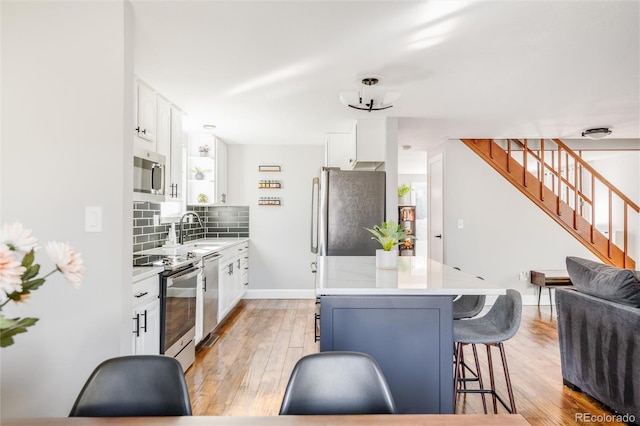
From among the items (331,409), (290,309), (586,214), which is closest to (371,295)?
(331,409)

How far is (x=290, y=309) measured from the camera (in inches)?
199

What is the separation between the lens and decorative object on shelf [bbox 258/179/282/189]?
5.60 metres

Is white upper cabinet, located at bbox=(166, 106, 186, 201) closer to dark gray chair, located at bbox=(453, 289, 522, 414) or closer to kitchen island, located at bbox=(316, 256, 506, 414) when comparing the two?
kitchen island, located at bbox=(316, 256, 506, 414)

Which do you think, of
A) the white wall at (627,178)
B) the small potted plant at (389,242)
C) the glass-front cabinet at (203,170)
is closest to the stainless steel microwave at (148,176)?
the small potted plant at (389,242)

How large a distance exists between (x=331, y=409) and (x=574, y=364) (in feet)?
7.77

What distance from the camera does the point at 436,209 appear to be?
5918mm

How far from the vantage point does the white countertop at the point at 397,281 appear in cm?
197

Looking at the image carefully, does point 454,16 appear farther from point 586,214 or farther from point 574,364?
point 586,214

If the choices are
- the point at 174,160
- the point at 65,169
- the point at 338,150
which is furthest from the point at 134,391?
the point at 338,150

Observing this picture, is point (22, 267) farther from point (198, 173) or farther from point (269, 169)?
point (269, 169)

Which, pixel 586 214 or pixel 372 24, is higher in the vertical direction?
pixel 372 24

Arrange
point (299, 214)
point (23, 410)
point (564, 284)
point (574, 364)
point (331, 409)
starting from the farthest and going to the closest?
point (299, 214) < point (564, 284) < point (574, 364) < point (23, 410) < point (331, 409)

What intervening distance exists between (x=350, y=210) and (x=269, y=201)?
2.09 metres

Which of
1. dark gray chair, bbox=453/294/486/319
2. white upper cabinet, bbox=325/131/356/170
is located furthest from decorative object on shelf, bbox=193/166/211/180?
dark gray chair, bbox=453/294/486/319
